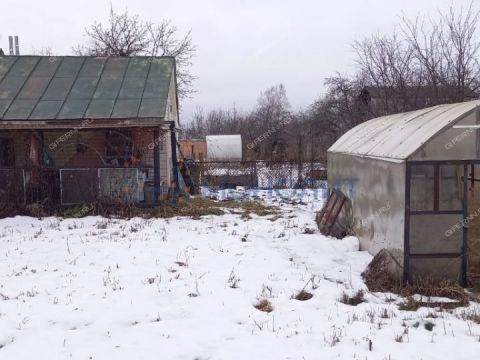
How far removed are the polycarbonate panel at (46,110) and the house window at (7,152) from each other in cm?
260

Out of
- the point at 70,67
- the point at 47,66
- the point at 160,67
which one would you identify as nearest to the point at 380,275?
the point at 160,67

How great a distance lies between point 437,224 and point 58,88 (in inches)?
470

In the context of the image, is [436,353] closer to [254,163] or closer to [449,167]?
[449,167]

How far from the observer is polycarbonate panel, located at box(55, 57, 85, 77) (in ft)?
47.2

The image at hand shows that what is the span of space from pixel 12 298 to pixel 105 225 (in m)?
4.66

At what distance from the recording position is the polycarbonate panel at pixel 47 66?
14.4m

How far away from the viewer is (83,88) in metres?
13.6

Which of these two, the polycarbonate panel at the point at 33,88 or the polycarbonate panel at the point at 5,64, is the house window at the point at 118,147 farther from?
the polycarbonate panel at the point at 5,64

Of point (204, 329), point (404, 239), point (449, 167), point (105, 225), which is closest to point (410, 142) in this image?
point (449, 167)

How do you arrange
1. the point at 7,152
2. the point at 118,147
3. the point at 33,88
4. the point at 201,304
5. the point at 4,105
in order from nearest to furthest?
the point at 201,304, the point at 4,105, the point at 33,88, the point at 7,152, the point at 118,147

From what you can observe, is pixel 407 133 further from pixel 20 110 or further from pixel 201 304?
pixel 20 110

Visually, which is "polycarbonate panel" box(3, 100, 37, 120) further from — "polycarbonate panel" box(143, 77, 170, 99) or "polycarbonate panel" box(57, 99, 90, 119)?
"polycarbonate panel" box(143, 77, 170, 99)

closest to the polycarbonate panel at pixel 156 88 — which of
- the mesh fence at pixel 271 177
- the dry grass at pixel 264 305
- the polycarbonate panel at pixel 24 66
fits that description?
the polycarbonate panel at pixel 24 66

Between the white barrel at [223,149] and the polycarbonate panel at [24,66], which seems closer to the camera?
the polycarbonate panel at [24,66]
